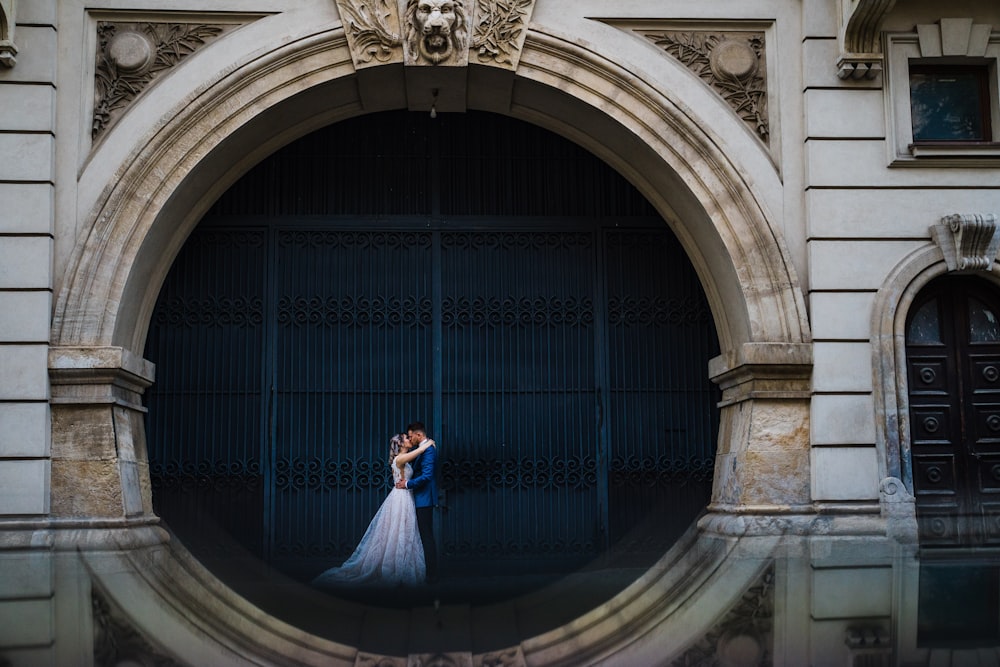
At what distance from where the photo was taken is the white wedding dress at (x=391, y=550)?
9.84 m

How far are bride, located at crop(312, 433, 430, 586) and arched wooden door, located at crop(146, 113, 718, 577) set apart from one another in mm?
1948

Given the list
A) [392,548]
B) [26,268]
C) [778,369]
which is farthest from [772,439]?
[26,268]

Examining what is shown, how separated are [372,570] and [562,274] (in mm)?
4722

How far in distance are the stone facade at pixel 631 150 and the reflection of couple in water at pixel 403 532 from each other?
177cm

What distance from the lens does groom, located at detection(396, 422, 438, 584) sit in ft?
36.6

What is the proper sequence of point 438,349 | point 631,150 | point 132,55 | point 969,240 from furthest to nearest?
point 438,349, point 631,150, point 132,55, point 969,240

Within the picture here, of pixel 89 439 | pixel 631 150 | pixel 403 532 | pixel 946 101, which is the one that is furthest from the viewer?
pixel 631 150

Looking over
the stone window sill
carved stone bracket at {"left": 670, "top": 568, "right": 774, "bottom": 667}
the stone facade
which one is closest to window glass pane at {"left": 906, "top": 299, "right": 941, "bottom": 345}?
the stone facade

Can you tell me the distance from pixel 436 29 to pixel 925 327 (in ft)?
19.5

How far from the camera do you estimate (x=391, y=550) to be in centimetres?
1038

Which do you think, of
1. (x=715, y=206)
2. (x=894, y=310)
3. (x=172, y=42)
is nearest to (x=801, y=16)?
(x=715, y=206)

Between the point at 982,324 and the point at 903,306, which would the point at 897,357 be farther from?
the point at 982,324

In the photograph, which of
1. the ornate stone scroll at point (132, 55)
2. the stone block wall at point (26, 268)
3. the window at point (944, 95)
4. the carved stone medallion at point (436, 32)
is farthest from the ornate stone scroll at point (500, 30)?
the stone block wall at point (26, 268)

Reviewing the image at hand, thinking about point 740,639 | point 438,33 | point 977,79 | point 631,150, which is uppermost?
point 438,33
